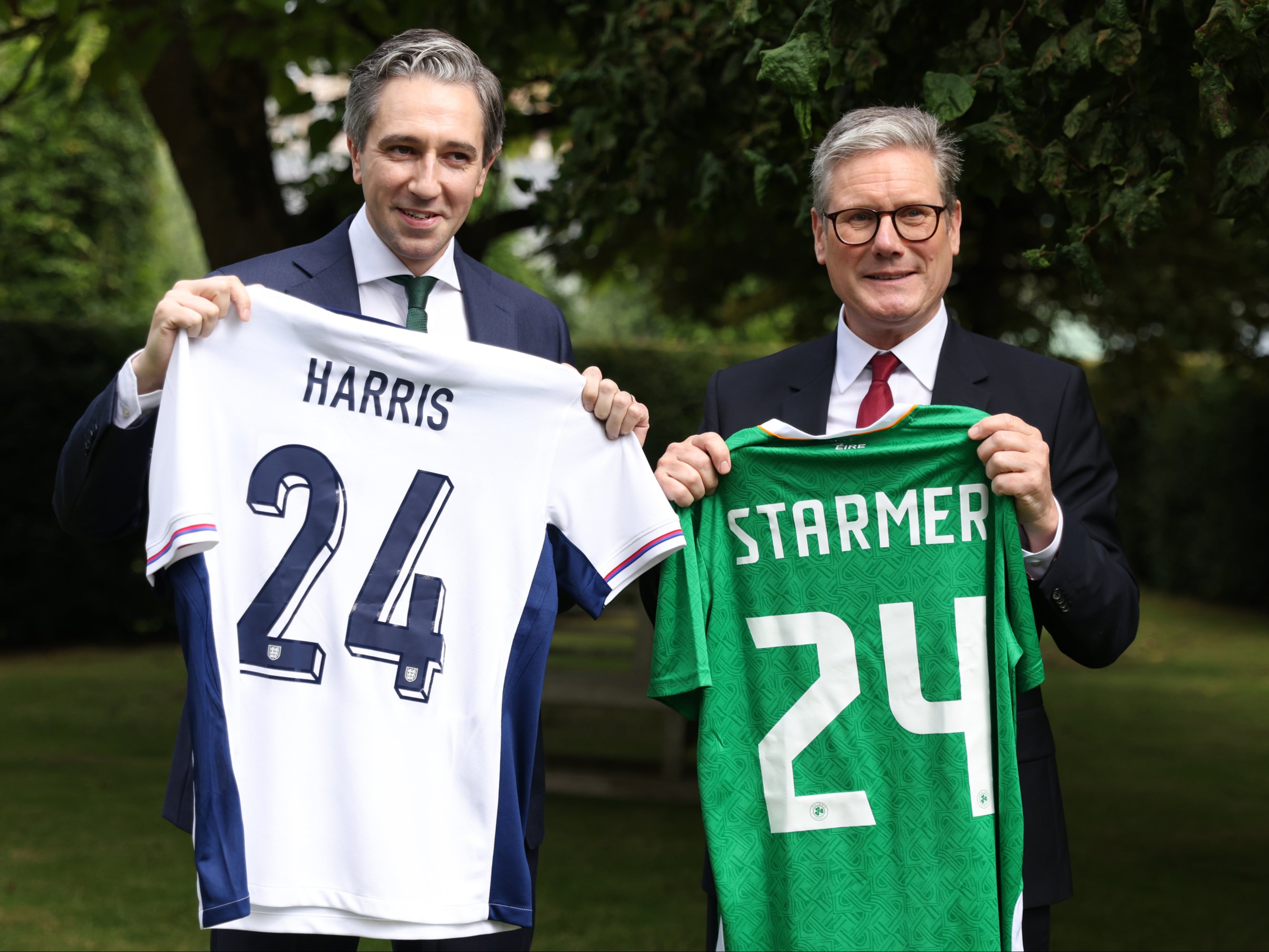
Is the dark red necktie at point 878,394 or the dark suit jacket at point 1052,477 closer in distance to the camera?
the dark suit jacket at point 1052,477

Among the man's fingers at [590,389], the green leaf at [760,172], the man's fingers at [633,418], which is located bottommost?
the man's fingers at [633,418]

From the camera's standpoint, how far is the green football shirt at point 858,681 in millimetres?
2375

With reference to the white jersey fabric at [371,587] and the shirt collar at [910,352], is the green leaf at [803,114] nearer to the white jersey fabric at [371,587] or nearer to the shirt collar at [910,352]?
the shirt collar at [910,352]

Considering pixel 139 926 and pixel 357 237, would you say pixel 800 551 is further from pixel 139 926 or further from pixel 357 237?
pixel 139 926

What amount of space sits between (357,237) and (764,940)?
161 centimetres

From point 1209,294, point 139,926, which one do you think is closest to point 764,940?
point 139,926

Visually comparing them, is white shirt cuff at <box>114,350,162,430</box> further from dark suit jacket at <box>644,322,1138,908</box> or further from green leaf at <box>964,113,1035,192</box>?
green leaf at <box>964,113,1035,192</box>

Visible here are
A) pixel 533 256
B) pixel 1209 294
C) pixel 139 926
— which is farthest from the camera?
pixel 1209 294

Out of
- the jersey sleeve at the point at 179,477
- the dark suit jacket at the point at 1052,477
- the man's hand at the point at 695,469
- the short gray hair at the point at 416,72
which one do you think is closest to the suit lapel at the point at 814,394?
the dark suit jacket at the point at 1052,477

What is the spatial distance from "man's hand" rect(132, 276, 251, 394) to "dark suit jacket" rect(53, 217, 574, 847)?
0.08m

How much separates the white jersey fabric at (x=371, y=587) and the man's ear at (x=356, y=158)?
288 mm

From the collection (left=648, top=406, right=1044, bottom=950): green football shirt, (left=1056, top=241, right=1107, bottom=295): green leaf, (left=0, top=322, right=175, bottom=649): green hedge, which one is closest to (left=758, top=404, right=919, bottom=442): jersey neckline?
(left=648, top=406, right=1044, bottom=950): green football shirt

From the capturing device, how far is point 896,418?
244cm

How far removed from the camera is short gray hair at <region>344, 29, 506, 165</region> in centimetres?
229
